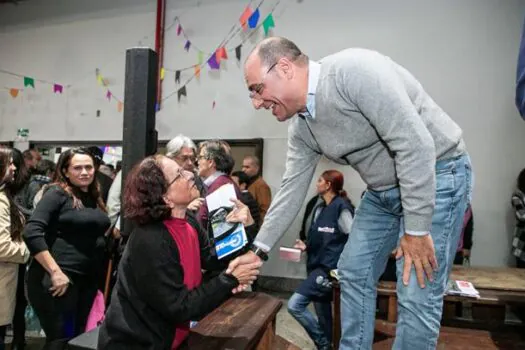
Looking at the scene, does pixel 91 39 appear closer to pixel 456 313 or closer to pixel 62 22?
pixel 62 22

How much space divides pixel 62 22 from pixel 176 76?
245cm

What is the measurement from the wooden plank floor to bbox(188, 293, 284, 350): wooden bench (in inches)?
23.2

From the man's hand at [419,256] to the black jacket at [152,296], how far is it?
0.61 m

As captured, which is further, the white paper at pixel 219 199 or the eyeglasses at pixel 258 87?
the white paper at pixel 219 199

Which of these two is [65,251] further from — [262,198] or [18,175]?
[262,198]

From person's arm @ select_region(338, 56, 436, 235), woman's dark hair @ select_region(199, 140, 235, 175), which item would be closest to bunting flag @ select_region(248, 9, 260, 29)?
woman's dark hair @ select_region(199, 140, 235, 175)

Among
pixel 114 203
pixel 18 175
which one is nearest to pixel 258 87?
pixel 18 175

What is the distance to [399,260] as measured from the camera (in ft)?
4.07

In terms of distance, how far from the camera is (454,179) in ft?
4.02

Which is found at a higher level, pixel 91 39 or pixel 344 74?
Answer: pixel 91 39

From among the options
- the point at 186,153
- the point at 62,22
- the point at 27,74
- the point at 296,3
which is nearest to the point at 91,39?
the point at 62,22

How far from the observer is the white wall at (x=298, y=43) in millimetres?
4730

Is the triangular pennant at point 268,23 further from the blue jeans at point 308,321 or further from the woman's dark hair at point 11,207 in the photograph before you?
the woman's dark hair at point 11,207

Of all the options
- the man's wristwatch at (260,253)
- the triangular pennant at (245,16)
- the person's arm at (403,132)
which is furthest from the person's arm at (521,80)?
the triangular pennant at (245,16)
